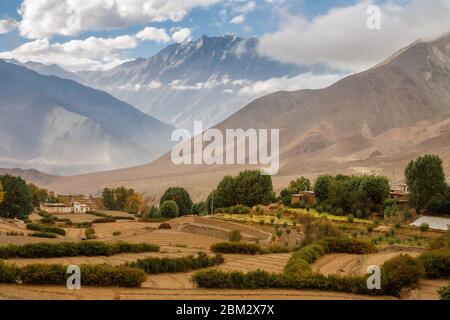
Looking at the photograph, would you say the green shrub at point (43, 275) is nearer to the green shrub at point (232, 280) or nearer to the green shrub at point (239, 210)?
the green shrub at point (232, 280)

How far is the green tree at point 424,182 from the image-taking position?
2119 inches

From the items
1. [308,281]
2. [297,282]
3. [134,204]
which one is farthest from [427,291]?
[134,204]

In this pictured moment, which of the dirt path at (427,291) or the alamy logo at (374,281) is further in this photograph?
the dirt path at (427,291)

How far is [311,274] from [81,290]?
665 centimetres

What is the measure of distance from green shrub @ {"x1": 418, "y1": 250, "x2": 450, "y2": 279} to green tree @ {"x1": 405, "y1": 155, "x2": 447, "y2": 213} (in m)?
33.2

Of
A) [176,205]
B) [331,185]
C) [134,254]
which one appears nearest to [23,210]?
[176,205]

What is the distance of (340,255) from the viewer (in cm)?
2712

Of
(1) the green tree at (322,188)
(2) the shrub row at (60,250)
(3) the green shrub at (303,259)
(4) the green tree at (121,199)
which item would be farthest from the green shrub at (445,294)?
(4) the green tree at (121,199)

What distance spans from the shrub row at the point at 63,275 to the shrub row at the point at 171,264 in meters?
3.23

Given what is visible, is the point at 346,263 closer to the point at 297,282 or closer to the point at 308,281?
the point at 308,281

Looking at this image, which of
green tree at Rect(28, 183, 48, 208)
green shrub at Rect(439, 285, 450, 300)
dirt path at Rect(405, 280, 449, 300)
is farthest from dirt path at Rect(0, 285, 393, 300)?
green tree at Rect(28, 183, 48, 208)

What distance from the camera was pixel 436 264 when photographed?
20.5 meters

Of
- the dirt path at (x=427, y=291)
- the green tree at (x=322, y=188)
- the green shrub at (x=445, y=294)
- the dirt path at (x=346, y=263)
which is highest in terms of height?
the green tree at (x=322, y=188)
